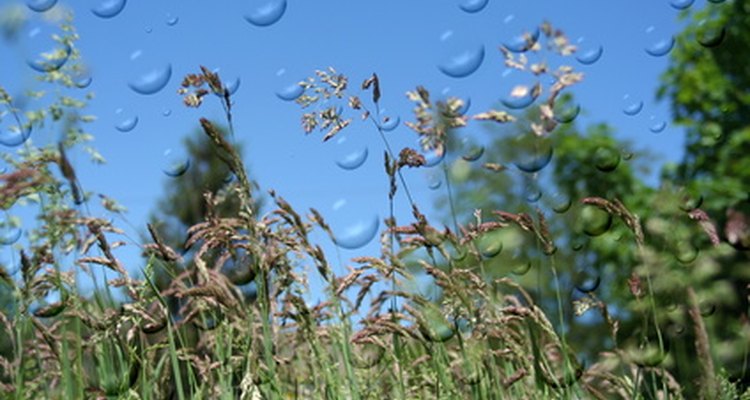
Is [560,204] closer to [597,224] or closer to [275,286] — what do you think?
[597,224]

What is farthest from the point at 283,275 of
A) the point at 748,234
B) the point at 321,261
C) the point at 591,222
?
the point at 748,234

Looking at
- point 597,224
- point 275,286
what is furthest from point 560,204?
point 275,286

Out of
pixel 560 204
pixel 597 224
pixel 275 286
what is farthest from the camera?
pixel 597 224

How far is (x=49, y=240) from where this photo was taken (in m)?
2.31

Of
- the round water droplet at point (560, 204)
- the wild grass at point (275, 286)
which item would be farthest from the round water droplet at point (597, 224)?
the wild grass at point (275, 286)

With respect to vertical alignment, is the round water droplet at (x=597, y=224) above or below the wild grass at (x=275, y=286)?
above

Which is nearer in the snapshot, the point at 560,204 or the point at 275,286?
the point at 275,286

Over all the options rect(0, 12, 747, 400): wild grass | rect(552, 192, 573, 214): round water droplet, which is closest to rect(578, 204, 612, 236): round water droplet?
rect(552, 192, 573, 214): round water droplet

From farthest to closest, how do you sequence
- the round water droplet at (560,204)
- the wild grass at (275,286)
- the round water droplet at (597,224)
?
1. the round water droplet at (597,224)
2. the round water droplet at (560,204)
3. the wild grass at (275,286)

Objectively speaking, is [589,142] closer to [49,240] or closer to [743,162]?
[743,162]

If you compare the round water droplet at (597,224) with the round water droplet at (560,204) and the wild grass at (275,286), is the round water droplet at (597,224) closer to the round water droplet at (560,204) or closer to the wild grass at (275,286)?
the round water droplet at (560,204)

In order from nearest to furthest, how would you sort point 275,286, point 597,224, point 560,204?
point 275,286 < point 560,204 < point 597,224

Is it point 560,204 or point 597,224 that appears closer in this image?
point 560,204

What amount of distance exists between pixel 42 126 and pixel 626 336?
917 cm
